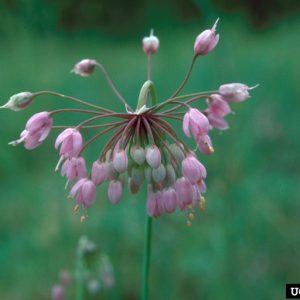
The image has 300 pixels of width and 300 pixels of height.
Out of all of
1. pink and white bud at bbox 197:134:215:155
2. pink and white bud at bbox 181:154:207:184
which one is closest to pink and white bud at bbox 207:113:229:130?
pink and white bud at bbox 197:134:215:155

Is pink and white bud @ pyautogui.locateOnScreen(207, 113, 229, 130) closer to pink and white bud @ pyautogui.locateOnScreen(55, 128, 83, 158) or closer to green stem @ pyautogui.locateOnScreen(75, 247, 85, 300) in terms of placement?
pink and white bud @ pyautogui.locateOnScreen(55, 128, 83, 158)

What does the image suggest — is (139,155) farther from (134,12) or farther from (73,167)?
(134,12)

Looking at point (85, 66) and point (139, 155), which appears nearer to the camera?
point (139, 155)

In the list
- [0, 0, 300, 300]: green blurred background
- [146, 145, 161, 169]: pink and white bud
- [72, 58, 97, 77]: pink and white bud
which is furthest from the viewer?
[0, 0, 300, 300]: green blurred background

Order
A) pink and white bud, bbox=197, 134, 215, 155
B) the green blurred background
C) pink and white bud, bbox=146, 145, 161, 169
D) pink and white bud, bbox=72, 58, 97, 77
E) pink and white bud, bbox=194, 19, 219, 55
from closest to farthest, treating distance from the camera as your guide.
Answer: pink and white bud, bbox=146, 145, 161, 169
pink and white bud, bbox=197, 134, 215, 155
pink and white bud, bbox=194, 19, 219, 55
pink and white bud, bbox=72, 58, 97, 77
the green blurred background

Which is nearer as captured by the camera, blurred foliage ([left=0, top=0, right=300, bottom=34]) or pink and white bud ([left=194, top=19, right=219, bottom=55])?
pink and white bud ([left=194, top=19, right=219, bottom=55])

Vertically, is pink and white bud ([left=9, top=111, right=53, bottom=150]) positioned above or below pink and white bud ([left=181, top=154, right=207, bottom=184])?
above

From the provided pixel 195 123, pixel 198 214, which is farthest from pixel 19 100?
pixel 198 214

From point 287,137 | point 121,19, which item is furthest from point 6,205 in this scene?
point 121,19
